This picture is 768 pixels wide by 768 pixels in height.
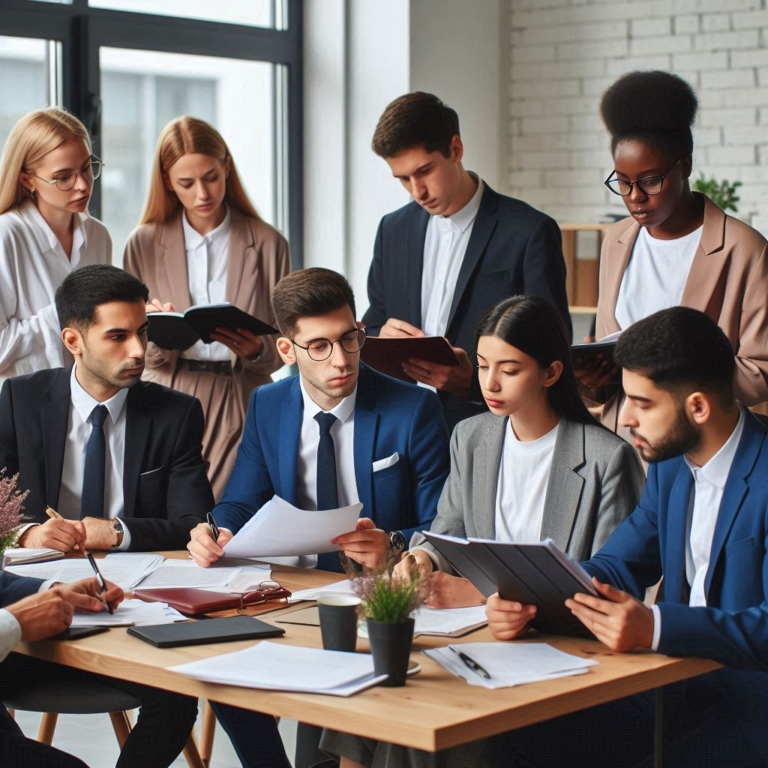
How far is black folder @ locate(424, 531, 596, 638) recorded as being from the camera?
211 centimetres

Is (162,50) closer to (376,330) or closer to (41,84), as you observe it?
(41,84)

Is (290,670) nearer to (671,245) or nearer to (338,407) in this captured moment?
(338,407)

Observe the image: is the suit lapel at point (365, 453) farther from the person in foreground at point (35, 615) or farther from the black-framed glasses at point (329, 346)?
the person in foreground at point (35, 615)

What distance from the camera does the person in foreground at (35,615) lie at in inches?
87.9

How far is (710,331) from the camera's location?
93.0 inches

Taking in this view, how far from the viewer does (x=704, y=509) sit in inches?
94.1

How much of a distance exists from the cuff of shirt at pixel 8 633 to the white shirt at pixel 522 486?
105 centimetres

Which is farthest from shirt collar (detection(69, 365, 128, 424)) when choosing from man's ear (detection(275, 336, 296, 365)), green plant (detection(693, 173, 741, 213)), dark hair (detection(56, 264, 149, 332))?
green plant (detection(693, 173, 741, 213))

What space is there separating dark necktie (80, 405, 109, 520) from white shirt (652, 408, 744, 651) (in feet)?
4.77

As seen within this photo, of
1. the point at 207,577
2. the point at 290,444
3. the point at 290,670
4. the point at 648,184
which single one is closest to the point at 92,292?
the point at 290,444

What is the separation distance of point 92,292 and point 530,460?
118 centimetres

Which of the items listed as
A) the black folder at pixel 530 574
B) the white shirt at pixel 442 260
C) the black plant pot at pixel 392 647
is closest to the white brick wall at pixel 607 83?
the white shirt at pixel 442 260

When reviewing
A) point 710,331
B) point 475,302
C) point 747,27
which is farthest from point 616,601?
point 747,27

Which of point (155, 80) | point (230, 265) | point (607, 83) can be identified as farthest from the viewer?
point (607, 83)
